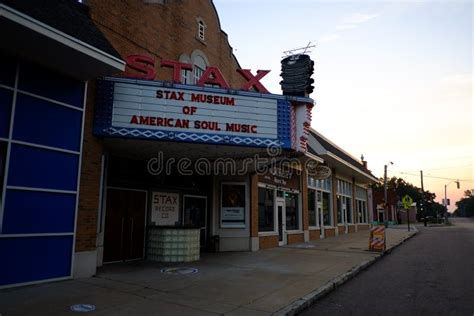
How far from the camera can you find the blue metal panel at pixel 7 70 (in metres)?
8.12

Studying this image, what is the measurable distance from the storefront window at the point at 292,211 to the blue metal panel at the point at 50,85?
13.1m

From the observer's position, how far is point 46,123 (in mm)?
8977

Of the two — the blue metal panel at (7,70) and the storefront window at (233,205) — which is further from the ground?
the blue metal panel at (7,70)

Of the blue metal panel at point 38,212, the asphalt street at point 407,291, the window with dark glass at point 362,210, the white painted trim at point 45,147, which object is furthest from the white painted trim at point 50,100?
the window with dark glass at point 362,210

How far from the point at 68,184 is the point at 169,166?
5.18m

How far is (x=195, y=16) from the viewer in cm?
1555

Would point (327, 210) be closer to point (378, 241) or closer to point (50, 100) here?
point (378, 241)

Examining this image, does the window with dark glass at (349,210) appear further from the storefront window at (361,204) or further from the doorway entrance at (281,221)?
the doorway entrance at (281,221)

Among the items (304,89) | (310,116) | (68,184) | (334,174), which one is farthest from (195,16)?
(334,174)

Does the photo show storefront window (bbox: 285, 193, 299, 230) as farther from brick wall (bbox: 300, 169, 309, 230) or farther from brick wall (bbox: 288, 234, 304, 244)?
brick wall (bbox: 300, 169, 309, 230)

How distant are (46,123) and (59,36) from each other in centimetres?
215

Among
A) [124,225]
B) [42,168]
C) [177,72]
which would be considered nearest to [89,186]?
[42,168]

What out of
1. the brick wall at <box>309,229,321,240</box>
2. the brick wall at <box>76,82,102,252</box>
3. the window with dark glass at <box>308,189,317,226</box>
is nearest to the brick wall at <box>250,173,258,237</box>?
the brick wall at <box>309,229,321,240</box>

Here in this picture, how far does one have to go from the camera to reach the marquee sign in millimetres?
10359
